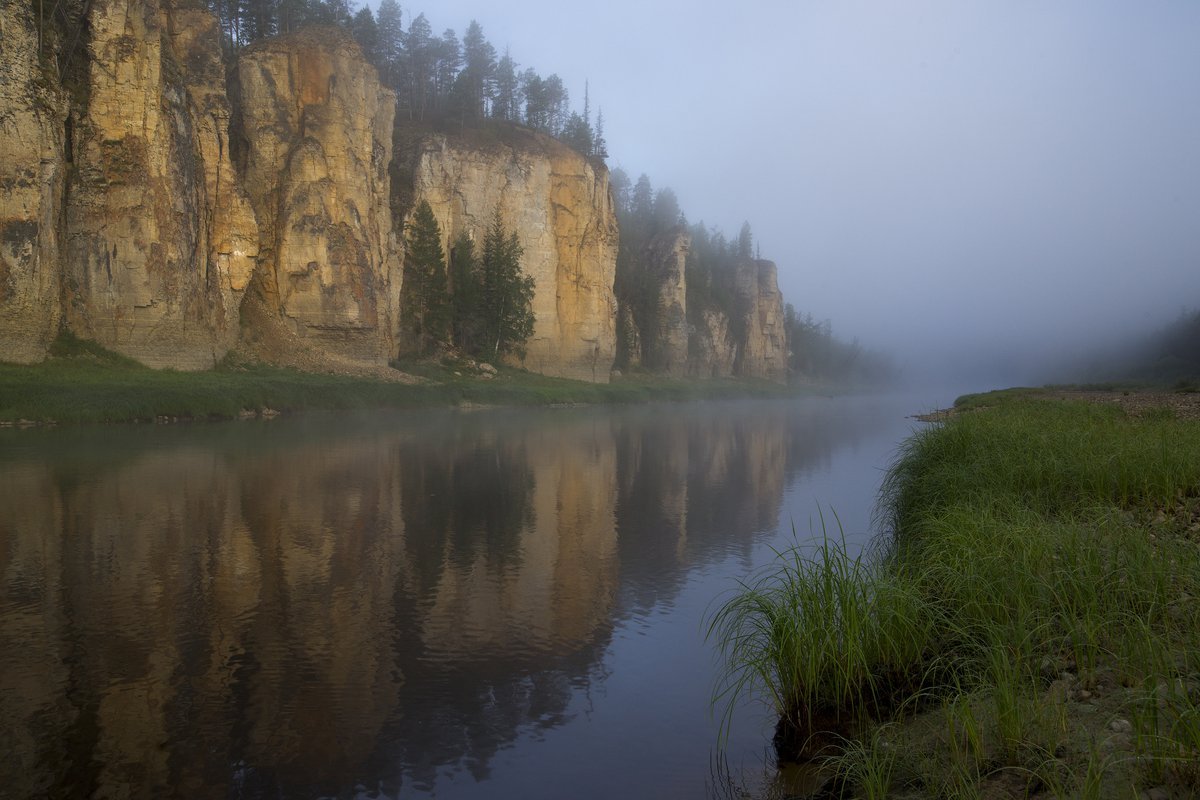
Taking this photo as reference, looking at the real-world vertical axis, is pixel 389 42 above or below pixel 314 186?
above

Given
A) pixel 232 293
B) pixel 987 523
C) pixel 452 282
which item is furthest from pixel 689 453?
pixel 452 282

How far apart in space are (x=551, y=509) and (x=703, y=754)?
32.2ft

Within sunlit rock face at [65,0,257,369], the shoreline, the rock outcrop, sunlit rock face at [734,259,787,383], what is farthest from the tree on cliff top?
sunlit rock face at [734,259,787,383]

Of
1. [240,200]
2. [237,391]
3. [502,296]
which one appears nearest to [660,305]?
[502,296]

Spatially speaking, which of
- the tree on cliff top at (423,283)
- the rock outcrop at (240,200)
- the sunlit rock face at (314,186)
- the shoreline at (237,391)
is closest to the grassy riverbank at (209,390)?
the shoreline at (237,391)

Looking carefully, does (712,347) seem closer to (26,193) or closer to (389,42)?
(389,42)

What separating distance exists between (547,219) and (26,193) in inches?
1533

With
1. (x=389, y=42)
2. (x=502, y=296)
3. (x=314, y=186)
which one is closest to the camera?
(x=314, y=186)

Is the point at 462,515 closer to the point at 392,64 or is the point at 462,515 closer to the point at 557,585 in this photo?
the point at 557,585

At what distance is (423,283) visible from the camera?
56.5m

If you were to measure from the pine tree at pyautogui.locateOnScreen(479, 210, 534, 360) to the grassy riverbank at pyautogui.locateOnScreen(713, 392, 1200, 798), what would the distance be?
170 ft

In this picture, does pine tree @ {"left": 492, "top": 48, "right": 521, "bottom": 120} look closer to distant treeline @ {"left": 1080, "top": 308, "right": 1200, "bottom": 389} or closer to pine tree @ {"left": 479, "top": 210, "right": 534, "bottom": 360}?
pine tree @ {"left": 479, "top": 210, "right": 534, "bottom": 360}

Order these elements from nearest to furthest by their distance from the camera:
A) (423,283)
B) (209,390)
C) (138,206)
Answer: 1. (209,390)
2. (138,206)
3. (423,283)

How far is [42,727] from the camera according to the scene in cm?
604
